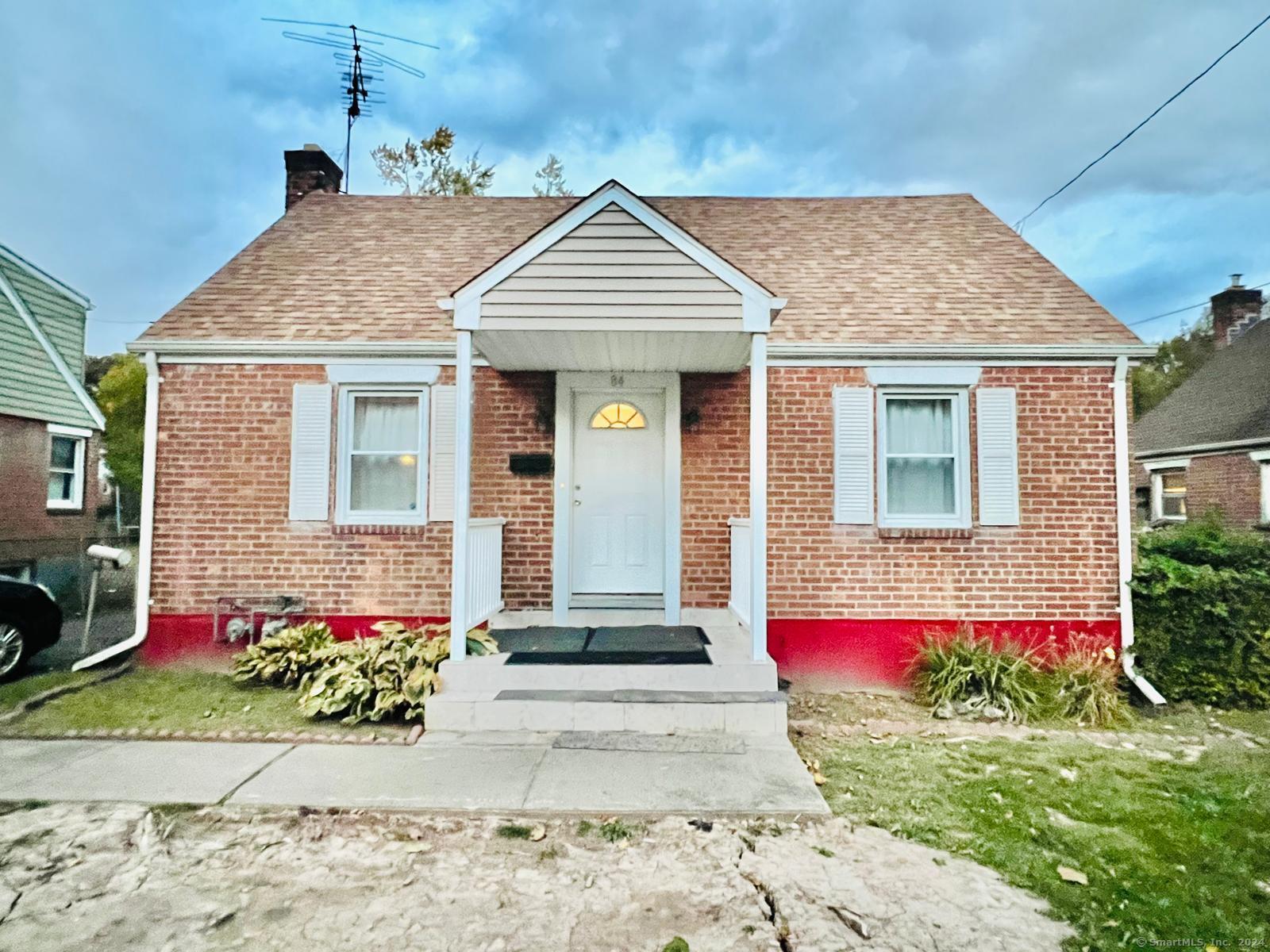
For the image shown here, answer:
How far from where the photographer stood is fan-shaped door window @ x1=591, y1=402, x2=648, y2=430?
6.76 m

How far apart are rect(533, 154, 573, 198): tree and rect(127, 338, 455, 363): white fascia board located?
39.9ft

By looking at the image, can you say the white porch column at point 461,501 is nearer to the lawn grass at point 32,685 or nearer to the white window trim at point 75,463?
the lawn grass at point 32,685

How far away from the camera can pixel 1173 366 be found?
1266 inches

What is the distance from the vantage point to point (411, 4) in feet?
36.6

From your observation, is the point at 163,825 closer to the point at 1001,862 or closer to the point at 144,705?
the point at 144,705

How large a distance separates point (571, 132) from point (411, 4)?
699cm

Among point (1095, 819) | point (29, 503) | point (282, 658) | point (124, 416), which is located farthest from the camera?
point (124, 416)

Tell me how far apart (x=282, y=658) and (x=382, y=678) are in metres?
1.35

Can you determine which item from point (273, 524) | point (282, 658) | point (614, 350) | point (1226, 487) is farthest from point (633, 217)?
point (1226, 487)

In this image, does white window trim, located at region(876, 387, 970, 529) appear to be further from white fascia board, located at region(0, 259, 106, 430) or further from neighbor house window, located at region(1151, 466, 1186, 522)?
white fascia board, located at region(0, 259, 106, 430)

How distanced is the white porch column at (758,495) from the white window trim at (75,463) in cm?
1211

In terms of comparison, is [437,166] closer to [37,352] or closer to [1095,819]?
[37,352]

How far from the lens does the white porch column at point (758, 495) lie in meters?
5.08

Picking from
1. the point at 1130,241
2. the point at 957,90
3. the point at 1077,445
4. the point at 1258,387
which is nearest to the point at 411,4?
the point at 957,90
